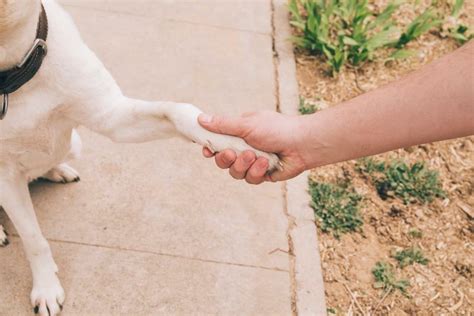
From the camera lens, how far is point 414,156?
3.72 meters

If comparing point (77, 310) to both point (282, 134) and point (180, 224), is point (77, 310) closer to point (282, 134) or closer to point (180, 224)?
point (180, 224)

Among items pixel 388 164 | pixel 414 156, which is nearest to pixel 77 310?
pixel 388 164

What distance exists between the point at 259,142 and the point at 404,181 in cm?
155

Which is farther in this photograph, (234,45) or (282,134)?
(234,45)

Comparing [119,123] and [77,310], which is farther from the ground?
[119,123]

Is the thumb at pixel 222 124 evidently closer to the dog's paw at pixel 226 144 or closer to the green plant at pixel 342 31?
the dog's paw at pixel 226 144

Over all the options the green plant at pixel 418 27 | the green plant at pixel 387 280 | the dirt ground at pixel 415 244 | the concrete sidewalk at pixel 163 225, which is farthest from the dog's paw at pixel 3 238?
the green plant at pixel 418 27

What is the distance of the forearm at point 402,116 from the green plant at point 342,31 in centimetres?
197

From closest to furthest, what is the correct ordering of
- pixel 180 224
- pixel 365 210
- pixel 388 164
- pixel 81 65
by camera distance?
1. pixel 81 65
2. pixel 180 224
3. pixel 365 210
4. pixel 388 164

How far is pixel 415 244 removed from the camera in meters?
3.22

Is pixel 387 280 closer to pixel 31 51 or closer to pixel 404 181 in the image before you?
pixel 404 181

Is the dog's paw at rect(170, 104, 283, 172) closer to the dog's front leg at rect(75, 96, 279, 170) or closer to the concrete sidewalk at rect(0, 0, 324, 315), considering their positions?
the dog's front leg at rect(75, 96, 279, 170)

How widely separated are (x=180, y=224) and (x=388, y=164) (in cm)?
146

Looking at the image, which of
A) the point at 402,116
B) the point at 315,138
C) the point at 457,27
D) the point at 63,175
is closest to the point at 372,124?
the point at 402,116
